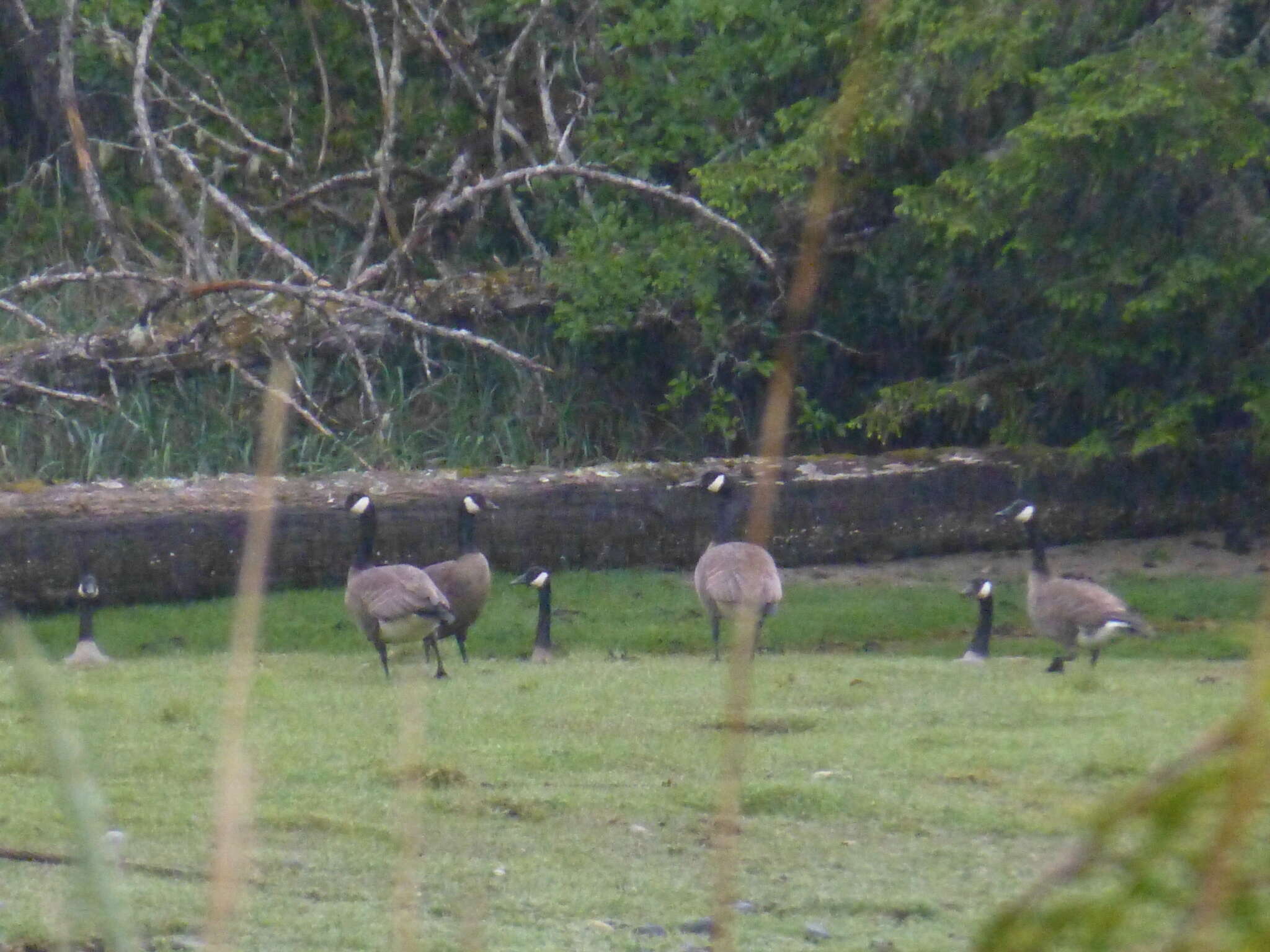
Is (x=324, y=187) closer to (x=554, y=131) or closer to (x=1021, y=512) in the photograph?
(x=554, y=131)

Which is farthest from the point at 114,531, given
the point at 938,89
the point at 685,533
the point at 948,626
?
the point at 938,89

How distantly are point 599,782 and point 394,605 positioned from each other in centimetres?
295

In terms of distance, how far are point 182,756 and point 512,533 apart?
5.71 metres

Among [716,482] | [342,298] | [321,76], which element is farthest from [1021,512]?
[321,76]

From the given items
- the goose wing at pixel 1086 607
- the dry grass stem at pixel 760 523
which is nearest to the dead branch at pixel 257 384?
the goose wing at pixel 1086 607

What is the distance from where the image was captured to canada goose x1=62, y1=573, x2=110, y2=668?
35.9 ft

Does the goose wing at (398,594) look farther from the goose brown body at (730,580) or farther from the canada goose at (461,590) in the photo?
the goose brown body at (730,580)

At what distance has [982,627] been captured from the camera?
35.8ft

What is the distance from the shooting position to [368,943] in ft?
17.2

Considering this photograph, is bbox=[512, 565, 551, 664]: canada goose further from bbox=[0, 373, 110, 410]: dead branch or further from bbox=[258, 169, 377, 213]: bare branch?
bbox=[258, 169, 377, 213]: bare branch

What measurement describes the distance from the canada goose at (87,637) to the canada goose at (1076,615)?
5781mm

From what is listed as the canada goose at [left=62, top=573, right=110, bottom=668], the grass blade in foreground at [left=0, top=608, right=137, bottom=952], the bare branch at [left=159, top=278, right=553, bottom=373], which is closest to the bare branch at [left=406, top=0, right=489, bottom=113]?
the bare branch at [left=159, top=278, right=553, bottom=373]

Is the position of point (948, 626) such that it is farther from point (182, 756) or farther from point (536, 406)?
point (182, 756)

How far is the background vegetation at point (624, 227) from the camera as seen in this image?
1284 cm
